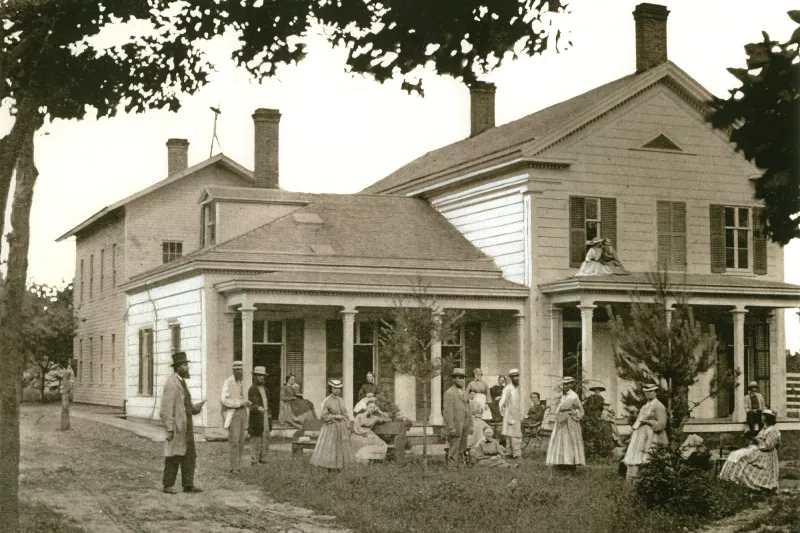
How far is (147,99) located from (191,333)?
16656 mm

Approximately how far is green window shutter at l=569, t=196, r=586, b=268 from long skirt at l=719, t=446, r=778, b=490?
12.4 m

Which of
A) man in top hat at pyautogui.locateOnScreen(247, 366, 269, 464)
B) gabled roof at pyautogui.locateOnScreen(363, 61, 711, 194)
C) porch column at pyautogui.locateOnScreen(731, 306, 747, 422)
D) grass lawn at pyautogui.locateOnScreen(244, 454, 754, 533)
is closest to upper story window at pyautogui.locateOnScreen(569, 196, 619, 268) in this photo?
gabled roof at pyautogui.locateOnScreen(363, 61, 711, 194)

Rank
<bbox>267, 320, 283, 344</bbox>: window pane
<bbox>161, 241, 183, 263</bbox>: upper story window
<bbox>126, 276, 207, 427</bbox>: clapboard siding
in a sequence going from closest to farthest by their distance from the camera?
<bbox>126, 276, 207, 427</bbox>: clapboard siding → <bbox>267, 320, 283, 344</bbox>: window pane → <bbox>161, 241, 183, 263</bbox>: upper story window

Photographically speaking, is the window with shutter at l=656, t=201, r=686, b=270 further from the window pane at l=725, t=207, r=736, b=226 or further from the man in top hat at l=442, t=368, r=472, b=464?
the man in top hat at l=442, t=368, r=472, b=464

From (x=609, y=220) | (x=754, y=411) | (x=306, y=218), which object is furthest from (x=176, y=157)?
(x=754, y=411)

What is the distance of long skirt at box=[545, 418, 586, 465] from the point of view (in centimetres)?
1848

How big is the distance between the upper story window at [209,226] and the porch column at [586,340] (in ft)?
35.5

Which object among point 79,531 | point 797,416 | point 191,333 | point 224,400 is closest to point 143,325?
point 191,333

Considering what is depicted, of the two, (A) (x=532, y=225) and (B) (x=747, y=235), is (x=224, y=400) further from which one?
(B) (x=747, y=235)

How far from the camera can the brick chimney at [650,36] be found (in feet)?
98.3

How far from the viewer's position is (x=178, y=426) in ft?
50.9

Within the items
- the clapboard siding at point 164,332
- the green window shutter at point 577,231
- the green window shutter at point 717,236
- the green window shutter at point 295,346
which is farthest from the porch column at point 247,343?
the green window shutter at point 717,236

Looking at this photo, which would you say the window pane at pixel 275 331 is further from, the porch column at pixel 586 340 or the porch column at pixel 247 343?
the porch column at pixel 586 340

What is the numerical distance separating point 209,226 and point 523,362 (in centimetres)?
999
